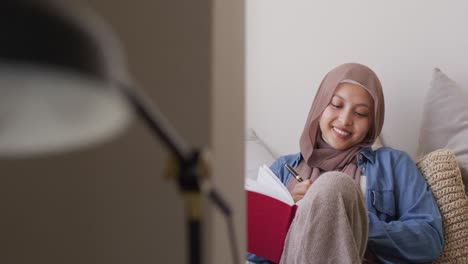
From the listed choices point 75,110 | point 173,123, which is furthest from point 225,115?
point 75,110

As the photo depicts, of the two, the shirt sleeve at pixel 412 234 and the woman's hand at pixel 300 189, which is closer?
the shirt sleeve at pixel 412 234

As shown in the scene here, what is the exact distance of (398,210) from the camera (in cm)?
Answer: 127

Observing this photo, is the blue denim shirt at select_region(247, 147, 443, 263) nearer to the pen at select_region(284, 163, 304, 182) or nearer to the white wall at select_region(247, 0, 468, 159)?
the pen at select_region(284, 163, 304, 182)

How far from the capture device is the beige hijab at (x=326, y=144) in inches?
55.6

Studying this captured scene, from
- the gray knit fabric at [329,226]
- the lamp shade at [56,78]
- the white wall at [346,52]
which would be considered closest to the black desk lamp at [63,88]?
the lamp shade at [56,78]

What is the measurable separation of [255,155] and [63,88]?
57.8 inches

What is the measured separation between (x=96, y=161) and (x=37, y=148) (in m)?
0.26

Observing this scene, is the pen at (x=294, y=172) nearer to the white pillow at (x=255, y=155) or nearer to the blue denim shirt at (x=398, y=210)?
the blue denim shirt at (x=398, y=210)

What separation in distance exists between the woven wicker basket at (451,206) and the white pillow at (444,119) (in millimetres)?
106

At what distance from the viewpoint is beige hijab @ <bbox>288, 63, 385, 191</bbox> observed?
141cm

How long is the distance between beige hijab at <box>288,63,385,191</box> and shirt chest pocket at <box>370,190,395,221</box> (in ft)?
0.32

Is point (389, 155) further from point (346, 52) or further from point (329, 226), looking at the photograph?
point (329, 226)

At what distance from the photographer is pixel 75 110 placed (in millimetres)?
243

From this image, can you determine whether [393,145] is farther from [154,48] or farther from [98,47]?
[98,47]
